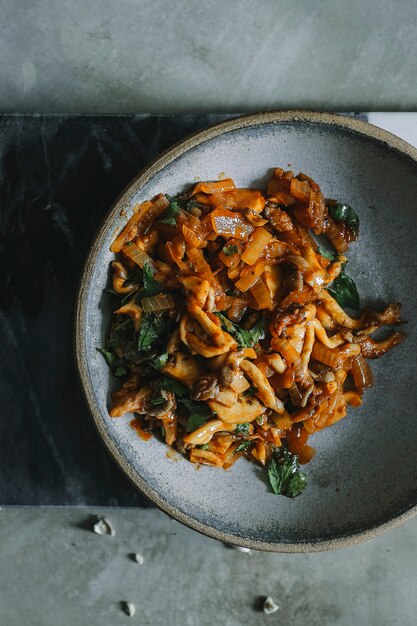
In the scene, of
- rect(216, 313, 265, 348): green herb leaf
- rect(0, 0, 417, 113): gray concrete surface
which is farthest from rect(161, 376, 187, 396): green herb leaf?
rect(0, 0, 417, 113): gray concrete surface

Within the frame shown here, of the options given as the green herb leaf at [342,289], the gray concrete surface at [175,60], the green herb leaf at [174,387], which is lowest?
the green herb leaf at [174,387]

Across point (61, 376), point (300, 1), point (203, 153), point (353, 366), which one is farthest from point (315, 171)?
point (61, 376)

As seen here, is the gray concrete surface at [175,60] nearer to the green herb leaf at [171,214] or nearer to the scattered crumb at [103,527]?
the green herb leaf at [171,214]

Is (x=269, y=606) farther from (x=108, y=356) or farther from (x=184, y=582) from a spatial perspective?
(x=108, y=356)

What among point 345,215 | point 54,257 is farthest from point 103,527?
point 345,215

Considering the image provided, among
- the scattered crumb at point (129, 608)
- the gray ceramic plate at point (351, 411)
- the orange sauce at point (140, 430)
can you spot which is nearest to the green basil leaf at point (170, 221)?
the gray ceramic plate at point (351, 411)

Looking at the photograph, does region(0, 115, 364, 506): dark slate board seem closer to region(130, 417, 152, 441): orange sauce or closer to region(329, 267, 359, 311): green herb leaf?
region(130, 417, 152, 441): orange sauce
